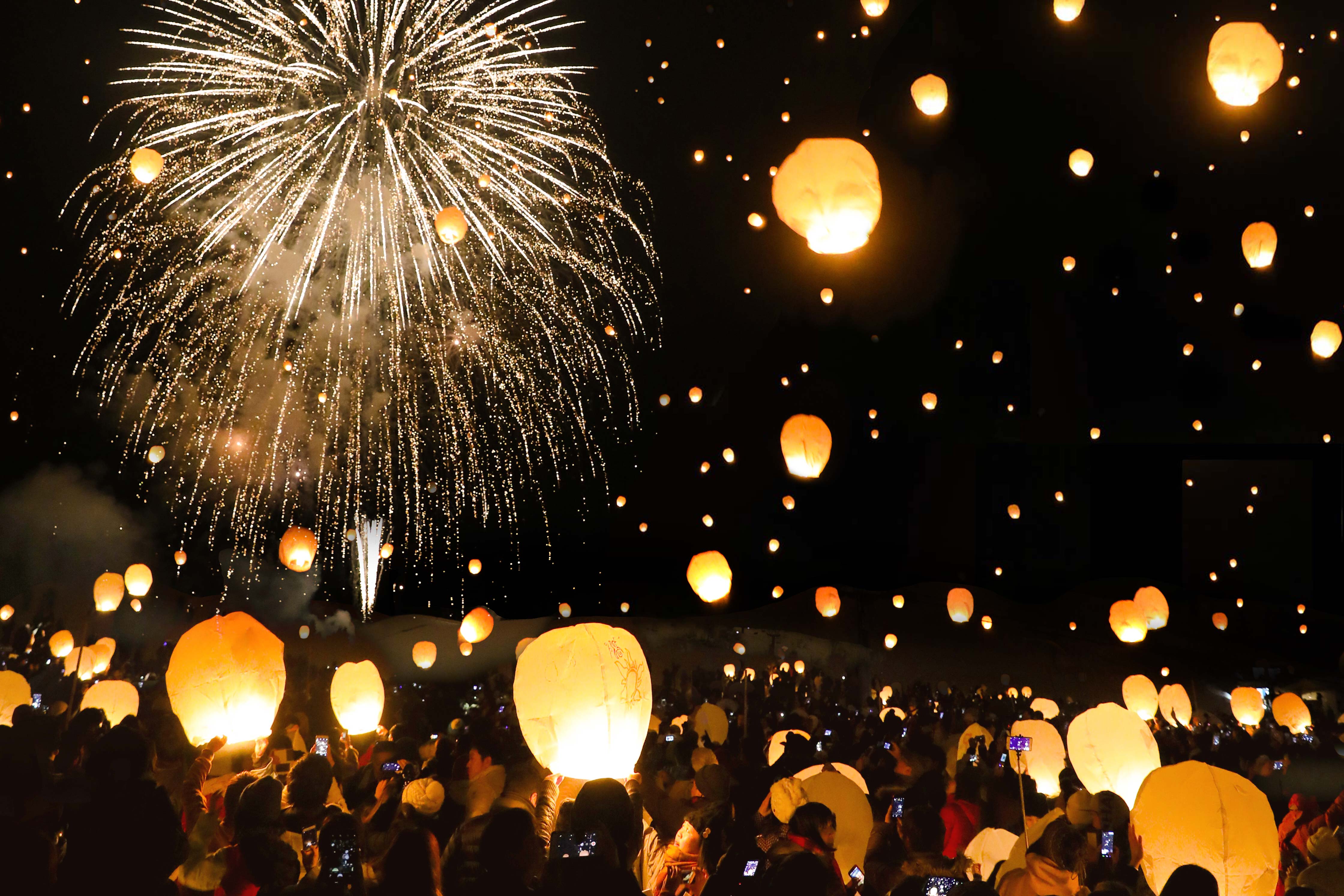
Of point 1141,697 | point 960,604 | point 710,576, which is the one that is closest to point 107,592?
point 710,576

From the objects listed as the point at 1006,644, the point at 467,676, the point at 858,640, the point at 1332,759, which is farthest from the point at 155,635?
the point at 1332,759

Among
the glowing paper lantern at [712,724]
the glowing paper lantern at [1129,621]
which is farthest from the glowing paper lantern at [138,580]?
the glowing paper lantern at [1129,621]

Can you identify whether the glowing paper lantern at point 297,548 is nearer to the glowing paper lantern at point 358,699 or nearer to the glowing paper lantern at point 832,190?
the glowing paper lantern at point 358,699

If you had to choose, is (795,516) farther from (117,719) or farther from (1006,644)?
(117,719)

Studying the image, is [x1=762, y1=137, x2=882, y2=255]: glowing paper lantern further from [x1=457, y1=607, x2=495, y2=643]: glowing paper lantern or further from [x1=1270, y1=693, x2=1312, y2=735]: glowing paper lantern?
[x1=1270, y1=693, x2=1312, y2=735]: glowing paper lantern

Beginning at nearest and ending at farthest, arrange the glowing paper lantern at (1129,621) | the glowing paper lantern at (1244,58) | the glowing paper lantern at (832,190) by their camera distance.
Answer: the glowing paper lantern at (832,190) → the glowing paper lantern at (1244,58) → the glowing paper lantern at (1129,621)

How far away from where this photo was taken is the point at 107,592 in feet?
41.1

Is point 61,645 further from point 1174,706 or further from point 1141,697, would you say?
point 1174,706

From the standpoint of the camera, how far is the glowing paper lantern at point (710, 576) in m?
Answer: 9.14

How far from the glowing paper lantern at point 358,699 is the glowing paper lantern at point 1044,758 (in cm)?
520

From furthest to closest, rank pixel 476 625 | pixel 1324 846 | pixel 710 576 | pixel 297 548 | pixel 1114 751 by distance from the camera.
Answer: pixel 476 625 < pixel 297 548 < pixel 710 576 < pixel 1114 751 < pixel 1324 846

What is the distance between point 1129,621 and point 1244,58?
6.65 m

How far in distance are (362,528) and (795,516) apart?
9765 mm

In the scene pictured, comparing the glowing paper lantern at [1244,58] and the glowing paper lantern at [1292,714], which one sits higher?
the glowing paper lantern at [1244,58]
